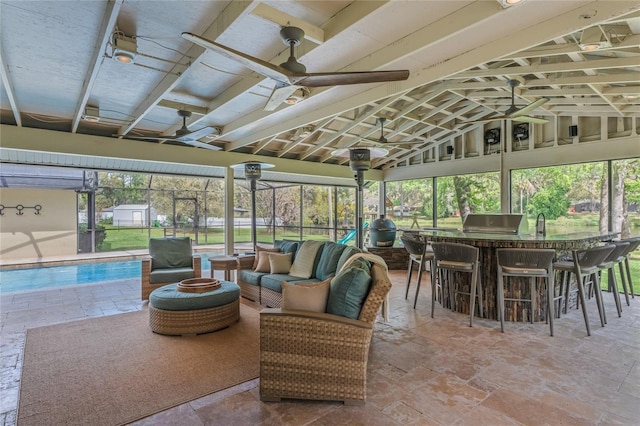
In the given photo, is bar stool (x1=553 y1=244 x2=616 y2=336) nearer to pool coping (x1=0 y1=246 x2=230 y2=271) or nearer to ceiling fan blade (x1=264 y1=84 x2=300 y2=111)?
ceiling fan blade (x1=264 y1=84 x2=300 y2=111)

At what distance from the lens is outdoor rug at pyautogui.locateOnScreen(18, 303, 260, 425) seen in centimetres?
234

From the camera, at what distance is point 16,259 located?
953 cm

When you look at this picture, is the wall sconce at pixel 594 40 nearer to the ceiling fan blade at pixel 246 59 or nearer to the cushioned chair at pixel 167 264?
the ceiling fan blade at pixel 246 59

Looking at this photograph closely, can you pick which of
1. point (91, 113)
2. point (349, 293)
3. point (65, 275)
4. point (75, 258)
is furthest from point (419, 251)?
point (75, 258)

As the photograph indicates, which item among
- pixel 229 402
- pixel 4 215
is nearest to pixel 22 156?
pixel 4 215

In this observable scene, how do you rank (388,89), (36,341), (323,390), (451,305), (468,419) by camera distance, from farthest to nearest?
(451,305), (388,89), (36,341), (323,390), (468,419)

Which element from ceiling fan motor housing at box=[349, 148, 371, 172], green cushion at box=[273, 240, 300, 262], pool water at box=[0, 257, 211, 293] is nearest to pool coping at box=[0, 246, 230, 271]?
pool water at box=[0, 257, 211, 293]

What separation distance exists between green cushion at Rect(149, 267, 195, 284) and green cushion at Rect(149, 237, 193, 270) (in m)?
0.18

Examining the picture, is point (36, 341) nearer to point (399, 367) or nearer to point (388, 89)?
point (399, 367)

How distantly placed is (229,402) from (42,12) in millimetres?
3477

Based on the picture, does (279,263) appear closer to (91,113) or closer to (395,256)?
(91,113)

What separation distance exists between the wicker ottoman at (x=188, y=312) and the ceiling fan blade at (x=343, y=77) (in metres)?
2.59

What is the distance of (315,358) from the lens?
240 cm

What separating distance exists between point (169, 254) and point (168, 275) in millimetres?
531
